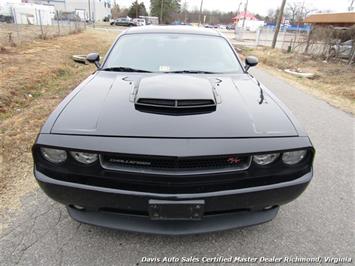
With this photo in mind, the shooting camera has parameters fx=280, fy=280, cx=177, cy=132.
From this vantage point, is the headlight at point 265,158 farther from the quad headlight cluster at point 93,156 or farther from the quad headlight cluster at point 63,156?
the quad headlight cluster at point 63,156

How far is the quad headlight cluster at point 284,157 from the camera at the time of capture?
5.82 ft

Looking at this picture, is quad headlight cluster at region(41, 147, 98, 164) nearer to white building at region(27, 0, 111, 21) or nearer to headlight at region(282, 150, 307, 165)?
headlight at region(282, 150, 307, 165)

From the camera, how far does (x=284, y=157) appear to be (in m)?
1.83

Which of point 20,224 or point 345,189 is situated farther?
point 345,189

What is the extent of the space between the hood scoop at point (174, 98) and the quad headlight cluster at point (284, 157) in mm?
493

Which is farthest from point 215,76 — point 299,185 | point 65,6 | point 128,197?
point 65,6

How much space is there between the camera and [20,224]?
2258 millimetres

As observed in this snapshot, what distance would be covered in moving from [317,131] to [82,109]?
4.03 m

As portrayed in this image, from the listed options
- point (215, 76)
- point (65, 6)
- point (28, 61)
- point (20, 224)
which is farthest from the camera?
point (65, 6)

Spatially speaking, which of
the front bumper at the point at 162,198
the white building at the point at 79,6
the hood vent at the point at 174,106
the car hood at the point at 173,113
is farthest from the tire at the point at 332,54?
the white building at the point at 79,6

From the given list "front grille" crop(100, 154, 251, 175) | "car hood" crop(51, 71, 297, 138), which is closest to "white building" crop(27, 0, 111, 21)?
"car hood" crop(51, 71, 297, 138)

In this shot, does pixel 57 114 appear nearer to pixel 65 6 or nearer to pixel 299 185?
pixel 299 185

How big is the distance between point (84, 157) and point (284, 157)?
128cm

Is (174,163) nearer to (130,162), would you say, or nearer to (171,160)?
(171,160)
